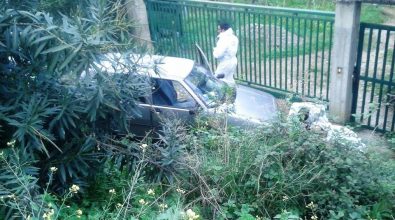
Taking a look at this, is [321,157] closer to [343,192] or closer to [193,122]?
[343,192]

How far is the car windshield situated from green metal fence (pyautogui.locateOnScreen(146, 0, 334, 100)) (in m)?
1.39

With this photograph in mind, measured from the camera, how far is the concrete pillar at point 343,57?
6.51m

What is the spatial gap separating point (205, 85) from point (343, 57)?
235 centimetres

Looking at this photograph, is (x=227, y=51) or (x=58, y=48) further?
(x=227, y=51)

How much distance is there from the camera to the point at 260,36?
27.3 feet

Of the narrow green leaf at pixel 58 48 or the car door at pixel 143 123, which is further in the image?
the car door at pixel 143 123

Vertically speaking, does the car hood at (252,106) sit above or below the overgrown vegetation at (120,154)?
below

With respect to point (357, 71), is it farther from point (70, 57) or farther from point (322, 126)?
point (70, 57)

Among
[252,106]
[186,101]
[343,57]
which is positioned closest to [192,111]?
[186,101]

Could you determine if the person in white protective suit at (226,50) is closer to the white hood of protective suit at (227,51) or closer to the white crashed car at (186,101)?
the white hood of protective suit at (227,51)

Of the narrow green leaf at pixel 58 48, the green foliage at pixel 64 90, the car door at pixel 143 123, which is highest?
the narrow green leaf at pixel 58 48

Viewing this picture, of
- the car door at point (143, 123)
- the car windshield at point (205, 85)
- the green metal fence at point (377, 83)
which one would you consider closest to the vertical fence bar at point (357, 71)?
the green metal fence at point (377, 83)

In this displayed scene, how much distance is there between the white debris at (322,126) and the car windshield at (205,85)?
1.05 meters

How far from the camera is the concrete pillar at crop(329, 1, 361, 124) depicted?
6.51 metres
